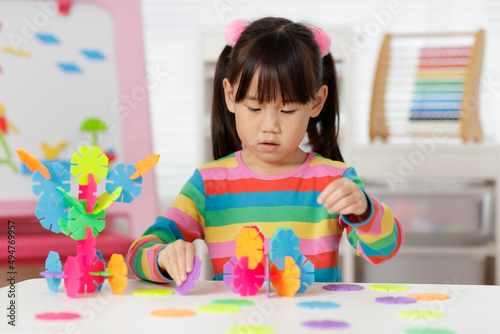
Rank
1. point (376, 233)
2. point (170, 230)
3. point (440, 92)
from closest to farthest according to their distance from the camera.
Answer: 1. point (376, 233)
2. point (170, 230)
3. point (440, 92)

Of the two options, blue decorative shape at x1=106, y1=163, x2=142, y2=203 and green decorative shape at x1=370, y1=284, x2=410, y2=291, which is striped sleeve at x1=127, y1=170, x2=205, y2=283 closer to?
blue decorative shape at x1=106, y1=163, x2=142, y2=203

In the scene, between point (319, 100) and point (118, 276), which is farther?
point (319, 100)

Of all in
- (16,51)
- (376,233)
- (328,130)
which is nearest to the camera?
(376,233)

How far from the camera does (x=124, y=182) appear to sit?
27.3 inches

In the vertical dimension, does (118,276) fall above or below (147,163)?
below

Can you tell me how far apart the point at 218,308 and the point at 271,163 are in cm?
40

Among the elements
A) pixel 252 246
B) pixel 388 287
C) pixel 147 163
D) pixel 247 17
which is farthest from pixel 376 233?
pixel 247 17

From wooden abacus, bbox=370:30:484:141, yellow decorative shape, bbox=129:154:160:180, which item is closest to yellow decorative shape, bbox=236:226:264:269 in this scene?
yellow decorative shape, bbox=129:154:160:180

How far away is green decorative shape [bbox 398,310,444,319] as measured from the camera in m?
0.56

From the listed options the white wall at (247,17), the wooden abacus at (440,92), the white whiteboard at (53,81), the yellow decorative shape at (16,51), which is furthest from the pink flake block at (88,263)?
the white wall at (247,17)

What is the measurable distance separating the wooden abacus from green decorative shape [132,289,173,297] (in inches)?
60.4

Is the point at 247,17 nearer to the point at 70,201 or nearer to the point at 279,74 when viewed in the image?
the point at 279,74

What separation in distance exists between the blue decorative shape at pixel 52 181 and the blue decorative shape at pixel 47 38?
126cm

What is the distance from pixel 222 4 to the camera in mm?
2439
